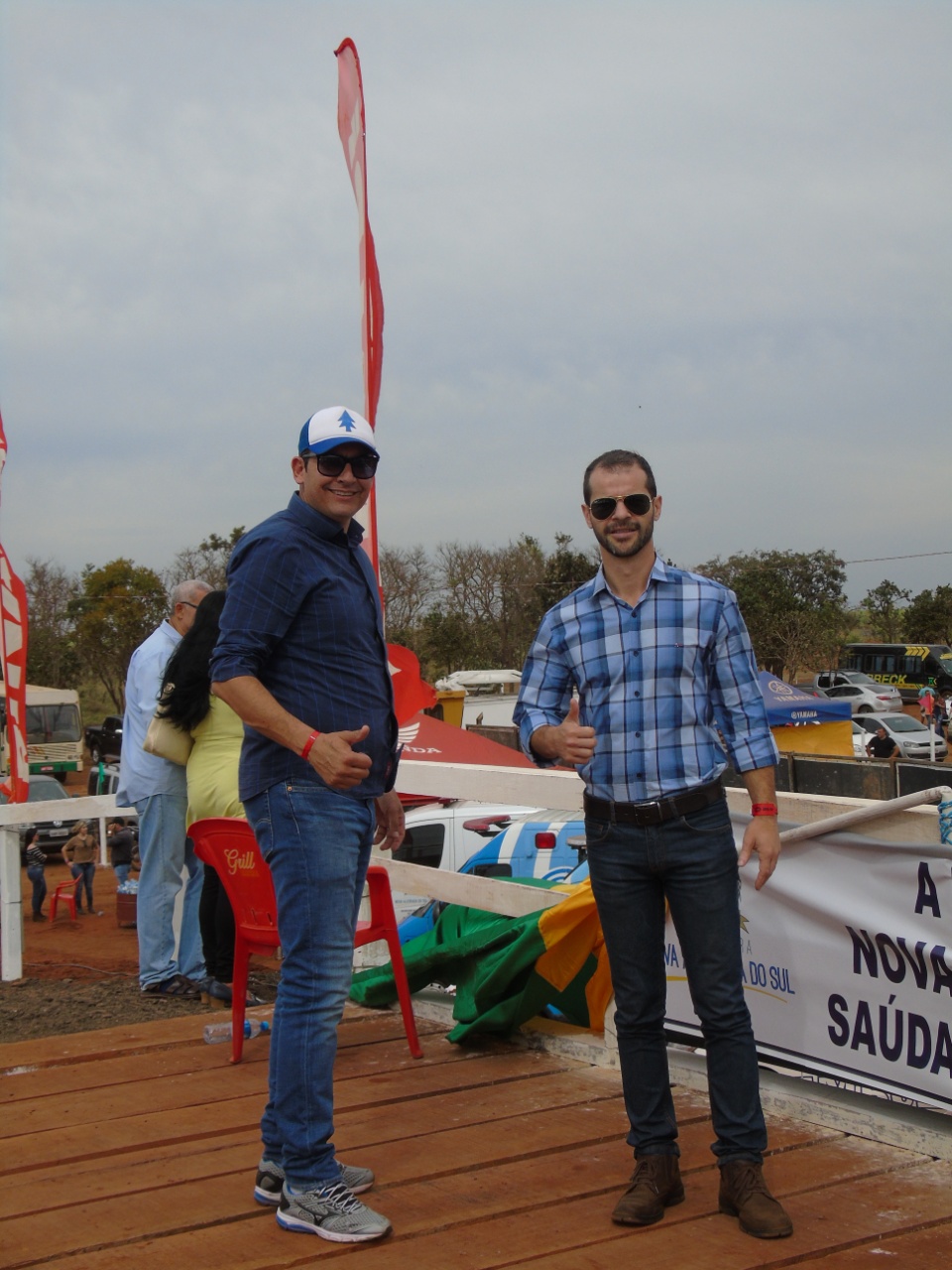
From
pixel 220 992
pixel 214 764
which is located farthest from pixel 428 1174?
pixel 214 764

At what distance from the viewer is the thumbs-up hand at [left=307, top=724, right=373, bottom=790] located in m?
2.64

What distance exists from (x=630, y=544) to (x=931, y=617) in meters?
67.9

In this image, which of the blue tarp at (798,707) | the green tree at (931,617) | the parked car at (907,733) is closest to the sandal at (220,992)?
the blue tarp at (798,707)

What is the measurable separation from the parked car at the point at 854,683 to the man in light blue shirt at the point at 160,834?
44699 millimetres

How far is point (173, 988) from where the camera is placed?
5555mm

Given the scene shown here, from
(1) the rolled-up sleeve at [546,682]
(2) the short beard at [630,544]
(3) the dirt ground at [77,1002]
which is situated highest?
(2) the short beard at [630,544]

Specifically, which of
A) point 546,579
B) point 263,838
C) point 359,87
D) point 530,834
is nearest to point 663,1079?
point 263,838

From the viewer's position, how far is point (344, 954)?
2.89 meters

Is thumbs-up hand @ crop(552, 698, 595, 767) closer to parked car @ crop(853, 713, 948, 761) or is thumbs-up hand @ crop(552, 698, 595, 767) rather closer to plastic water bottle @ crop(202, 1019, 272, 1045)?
plastic water bottle @ crop(202, 1019, 272, 1045)

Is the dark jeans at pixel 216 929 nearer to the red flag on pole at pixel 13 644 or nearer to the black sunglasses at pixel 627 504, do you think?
the red flag on pole at pixel 13 644

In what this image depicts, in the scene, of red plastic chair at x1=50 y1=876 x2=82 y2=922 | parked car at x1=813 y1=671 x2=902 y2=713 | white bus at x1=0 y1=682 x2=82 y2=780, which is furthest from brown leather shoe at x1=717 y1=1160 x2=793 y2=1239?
parked car at x1=813 y1=671 x2=902 y2=713

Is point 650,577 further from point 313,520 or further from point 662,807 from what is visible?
point 313,520

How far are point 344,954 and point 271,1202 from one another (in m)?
0.63

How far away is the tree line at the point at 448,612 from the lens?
169 ft
